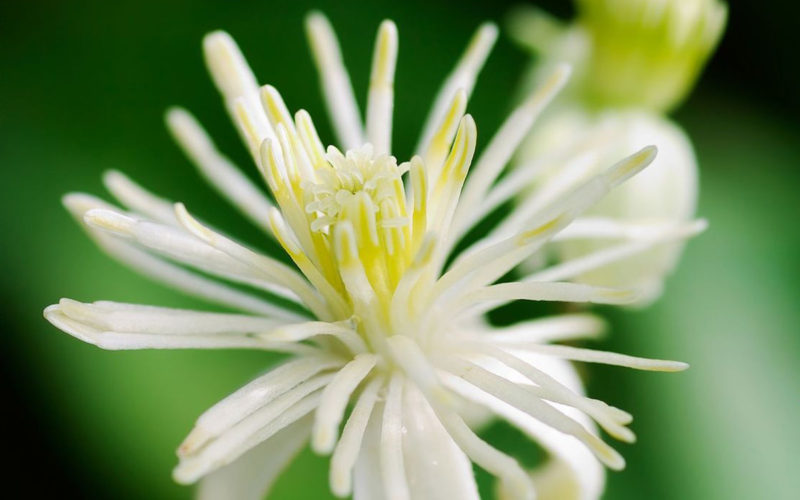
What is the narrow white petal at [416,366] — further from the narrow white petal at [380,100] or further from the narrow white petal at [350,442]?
the narrow white petal at [380,100]

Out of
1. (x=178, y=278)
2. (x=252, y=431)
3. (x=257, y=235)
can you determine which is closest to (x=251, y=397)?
(x=252, y=431)

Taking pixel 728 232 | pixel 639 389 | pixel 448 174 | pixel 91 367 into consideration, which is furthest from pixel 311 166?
pixel 728 232

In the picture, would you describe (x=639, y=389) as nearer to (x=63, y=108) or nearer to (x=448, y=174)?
(x=448, y=174)

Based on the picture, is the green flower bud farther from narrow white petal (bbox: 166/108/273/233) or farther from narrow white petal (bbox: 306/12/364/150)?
narrow white petal (bbox: 166/108/273/233)

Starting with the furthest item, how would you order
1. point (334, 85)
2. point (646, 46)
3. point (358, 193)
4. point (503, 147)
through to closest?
point (646, 46) → point (334, 85) → point (503, 147) → point (358, 193)

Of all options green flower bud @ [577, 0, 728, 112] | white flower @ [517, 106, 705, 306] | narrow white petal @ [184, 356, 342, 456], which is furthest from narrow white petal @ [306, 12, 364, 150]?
green flower bud @ [577, 0, 728, 112]

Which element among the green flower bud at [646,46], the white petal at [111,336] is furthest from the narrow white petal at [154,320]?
the green flower bud at [646,46]

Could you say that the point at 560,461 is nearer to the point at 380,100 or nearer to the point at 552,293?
the point at 552,293
